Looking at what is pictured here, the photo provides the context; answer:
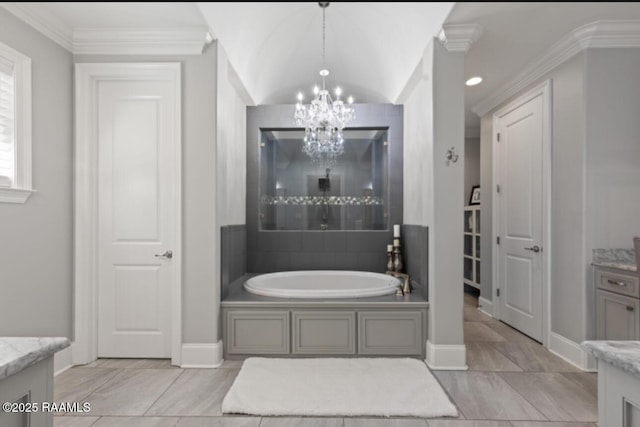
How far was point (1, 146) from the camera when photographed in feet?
7.43

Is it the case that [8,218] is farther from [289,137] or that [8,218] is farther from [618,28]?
[618,28]

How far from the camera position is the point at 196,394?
2.32 metres

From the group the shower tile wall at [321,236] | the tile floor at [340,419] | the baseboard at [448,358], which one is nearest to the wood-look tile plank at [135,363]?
the tile floor at [340,419]

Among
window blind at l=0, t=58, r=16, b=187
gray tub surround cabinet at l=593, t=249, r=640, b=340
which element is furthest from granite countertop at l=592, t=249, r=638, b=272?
window blind at l=0, t=58, r=16, b=187

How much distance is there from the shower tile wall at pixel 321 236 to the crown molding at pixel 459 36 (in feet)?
4.00

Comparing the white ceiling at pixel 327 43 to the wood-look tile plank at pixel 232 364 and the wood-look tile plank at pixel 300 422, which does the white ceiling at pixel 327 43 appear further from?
the wood-look tile plank at pixel 300 422

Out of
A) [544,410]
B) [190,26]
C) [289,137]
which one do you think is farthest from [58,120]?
[544,410]

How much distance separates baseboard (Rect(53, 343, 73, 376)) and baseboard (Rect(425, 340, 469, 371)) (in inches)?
110

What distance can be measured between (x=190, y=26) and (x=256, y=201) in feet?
5.98

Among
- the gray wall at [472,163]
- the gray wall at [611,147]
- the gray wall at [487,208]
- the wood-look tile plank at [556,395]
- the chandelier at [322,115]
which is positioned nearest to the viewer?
the wood-look tile plank at [556,395]

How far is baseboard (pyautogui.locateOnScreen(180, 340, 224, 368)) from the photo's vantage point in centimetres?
273

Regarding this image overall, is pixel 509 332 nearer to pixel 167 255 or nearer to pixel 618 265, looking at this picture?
pixel 618 265

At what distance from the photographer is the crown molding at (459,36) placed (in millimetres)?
2572

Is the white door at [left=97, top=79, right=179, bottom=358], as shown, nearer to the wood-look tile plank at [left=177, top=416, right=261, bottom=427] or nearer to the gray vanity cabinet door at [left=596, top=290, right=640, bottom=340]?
the wood-look tile plank at [left=177, top=416, right=261, bottom=427]
